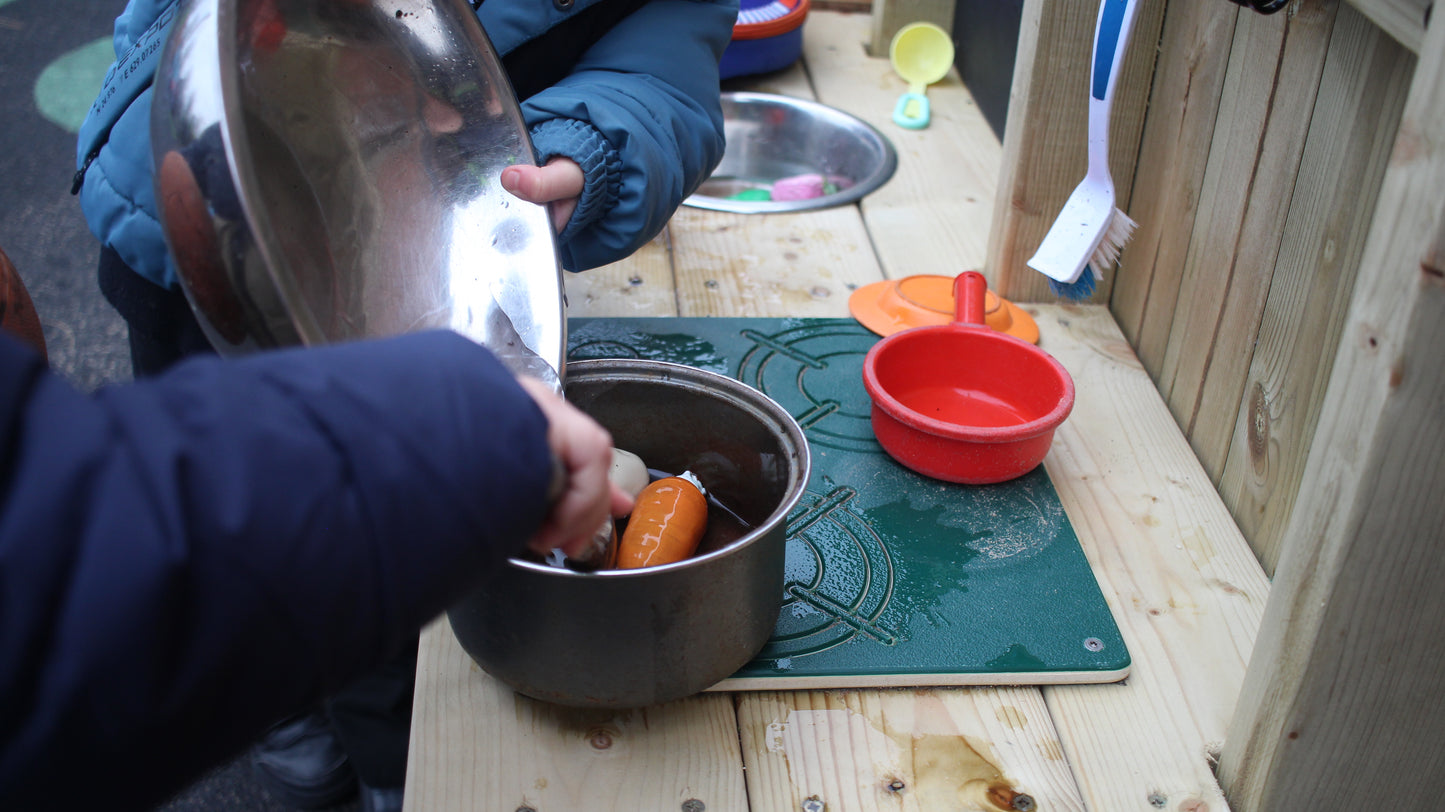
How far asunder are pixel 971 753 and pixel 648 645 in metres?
0.23

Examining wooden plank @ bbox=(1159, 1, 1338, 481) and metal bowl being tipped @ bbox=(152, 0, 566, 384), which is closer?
metal bowl being tipped @ bbox=(152, 0, 566, 384)

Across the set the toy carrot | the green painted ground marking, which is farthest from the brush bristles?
the green painted ground marking

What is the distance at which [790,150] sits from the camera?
175 centimetres

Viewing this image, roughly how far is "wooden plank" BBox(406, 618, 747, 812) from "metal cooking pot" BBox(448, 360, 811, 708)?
0.05m

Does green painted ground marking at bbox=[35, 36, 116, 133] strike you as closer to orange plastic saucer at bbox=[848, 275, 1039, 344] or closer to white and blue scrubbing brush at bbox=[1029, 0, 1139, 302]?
orange plastic saucer at bbox=[848, 275, 1039, 344]

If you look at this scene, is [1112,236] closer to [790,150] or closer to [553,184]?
[553,184]

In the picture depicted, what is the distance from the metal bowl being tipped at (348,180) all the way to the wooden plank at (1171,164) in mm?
616

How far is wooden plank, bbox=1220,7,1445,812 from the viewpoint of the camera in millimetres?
505

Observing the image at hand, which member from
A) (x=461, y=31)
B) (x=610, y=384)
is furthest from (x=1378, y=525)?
(x=461, y=31)

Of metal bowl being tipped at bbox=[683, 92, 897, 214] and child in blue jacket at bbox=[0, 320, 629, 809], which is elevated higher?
child in blue jacket at bbox=[0, 320, 629, 809]

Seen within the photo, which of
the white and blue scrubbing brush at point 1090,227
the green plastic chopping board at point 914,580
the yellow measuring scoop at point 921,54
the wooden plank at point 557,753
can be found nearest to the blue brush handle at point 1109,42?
the white and blue scrubbing brush at point 1090,227

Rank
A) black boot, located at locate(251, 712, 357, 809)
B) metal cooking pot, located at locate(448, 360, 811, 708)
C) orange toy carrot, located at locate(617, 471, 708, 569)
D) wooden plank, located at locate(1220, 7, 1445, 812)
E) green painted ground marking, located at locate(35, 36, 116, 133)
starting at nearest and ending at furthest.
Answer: wooden plank, located at locate(1220, 7, 1445, 812)
metal cooking pot, located at locate(448, 360, 811, 708)
orange toy carrot, located at locate(617, 471, 708, 569)
black boot, located at locate(251, 712, 357, 809)
green painted ground marking, located at locate(35, 36, 116, 133)

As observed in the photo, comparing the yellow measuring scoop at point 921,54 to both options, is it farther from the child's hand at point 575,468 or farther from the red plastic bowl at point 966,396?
the child's hand at point 575,468

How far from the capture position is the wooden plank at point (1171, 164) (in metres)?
1.00
